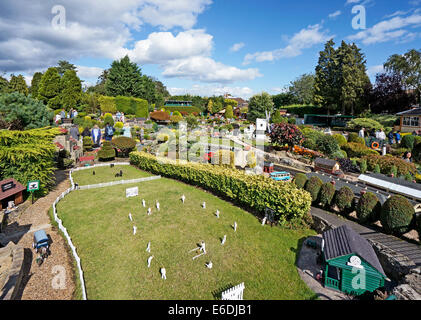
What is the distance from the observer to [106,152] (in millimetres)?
26281

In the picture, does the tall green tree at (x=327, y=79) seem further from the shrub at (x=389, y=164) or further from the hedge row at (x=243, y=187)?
the hedge row at (x=243, y=187)

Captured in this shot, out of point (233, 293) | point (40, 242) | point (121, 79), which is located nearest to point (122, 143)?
point (40, 242)

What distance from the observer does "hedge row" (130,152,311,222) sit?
1269cm

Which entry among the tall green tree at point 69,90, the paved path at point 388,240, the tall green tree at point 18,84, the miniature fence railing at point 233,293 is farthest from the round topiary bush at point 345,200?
the tall green tree at point 18,84

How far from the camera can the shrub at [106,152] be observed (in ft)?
85.9

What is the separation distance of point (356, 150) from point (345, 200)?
14.2m

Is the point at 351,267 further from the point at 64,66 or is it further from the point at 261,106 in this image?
the point at 64,66

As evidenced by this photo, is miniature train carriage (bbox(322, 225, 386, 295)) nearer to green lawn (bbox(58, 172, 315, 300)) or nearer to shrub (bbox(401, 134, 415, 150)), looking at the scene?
green lawn (bbox(58, 172, 315, 300))

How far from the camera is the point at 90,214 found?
1409cm

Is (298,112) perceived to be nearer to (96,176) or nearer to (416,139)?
(416,139)

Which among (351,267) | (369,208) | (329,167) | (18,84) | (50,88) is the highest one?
(18,84)

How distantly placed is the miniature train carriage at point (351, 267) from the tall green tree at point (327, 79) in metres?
46.4

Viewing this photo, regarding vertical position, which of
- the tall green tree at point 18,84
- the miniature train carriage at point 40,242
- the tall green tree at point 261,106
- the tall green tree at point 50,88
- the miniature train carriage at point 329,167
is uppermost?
the tall green tree at point 18,84
